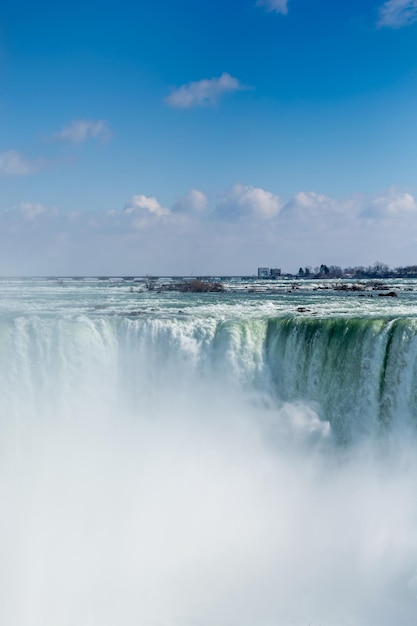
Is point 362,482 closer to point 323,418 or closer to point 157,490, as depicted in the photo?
point 323,418

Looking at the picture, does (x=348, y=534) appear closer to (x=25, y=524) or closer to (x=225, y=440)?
(x=225, y=440)

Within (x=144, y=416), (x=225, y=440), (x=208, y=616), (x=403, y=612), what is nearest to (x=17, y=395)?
(x=144, y=416)

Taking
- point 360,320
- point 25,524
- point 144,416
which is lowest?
point 25,524

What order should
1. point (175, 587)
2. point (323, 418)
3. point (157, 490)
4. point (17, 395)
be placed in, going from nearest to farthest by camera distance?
point (175, 587), point (157, 490), point (323, 418), point (17, 395)

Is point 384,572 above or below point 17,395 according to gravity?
below

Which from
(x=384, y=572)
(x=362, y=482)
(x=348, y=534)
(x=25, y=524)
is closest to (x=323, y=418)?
(x=362, y=482)

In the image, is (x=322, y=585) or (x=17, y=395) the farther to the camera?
(x=17, y=395)

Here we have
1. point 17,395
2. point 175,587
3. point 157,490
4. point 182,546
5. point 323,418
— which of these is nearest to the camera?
point 175,587
